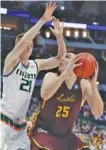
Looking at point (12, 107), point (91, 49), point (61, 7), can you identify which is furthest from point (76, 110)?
point (61, 7)

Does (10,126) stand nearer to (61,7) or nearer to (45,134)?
(45,134)

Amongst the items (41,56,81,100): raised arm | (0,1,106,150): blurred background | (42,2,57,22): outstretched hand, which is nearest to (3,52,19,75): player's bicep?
(42,2,57,22): outstretched hand

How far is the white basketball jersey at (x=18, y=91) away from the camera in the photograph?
374 centimetres

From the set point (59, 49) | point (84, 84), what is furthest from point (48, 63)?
point (84, 84)

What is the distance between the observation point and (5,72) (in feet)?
12.4

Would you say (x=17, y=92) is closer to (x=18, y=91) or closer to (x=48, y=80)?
(x=18, y=91)

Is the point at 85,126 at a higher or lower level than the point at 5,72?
lower

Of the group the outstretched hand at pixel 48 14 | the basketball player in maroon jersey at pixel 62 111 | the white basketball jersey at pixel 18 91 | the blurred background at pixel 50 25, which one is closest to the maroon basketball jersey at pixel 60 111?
the basketball player in maroon jersey at pixel 62 111

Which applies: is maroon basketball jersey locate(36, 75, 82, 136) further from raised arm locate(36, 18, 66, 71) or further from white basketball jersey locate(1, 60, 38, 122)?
raised arm locate(36, 18, 66, 71)

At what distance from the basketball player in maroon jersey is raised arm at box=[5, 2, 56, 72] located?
15.8 inches

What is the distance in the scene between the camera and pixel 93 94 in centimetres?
326

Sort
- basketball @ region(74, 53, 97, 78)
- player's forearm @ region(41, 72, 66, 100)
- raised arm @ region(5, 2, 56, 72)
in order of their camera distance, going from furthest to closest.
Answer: raised arm @ region(5, 2, 56, 72), basketball @ region(74, 53, 97, 78), player's forearm @ region(41, 72, 66, 100)

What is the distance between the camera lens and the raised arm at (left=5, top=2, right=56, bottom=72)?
3.60 meters

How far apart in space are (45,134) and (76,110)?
0.33 metres
